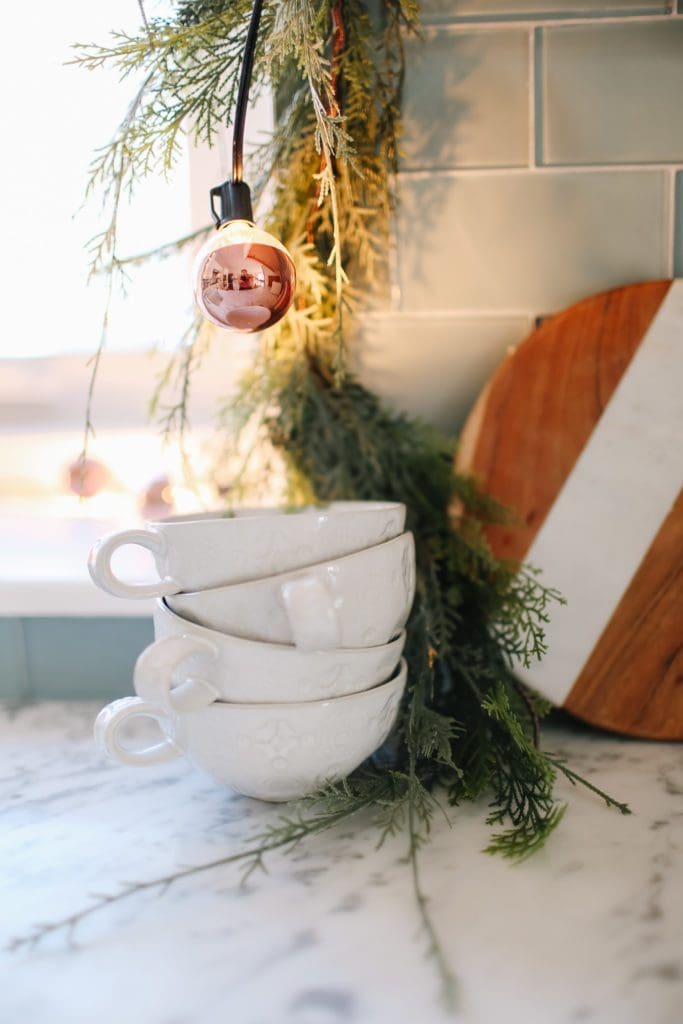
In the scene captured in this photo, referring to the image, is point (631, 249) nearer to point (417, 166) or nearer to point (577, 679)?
point (417, 166)

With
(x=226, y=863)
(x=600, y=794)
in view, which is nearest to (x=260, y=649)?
(x=226, y=863)

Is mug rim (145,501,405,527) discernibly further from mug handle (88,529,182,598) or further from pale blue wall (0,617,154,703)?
pale blue wall (0,617,154,703)

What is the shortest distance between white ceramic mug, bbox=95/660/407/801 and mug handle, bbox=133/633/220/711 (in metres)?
0.01

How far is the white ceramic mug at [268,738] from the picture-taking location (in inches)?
19.1

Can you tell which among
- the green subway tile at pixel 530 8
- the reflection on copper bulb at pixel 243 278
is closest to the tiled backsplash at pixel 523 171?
the green subway tile at pixel 530 8

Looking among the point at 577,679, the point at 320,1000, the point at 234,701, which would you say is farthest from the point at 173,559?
the point at 577,679

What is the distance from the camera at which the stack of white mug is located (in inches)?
19.0

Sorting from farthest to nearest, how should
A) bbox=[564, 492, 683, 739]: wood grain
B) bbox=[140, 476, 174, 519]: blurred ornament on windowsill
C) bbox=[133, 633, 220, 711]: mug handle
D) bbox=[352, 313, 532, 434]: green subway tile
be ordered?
bbox=[140, 476, 174, 519]: blurred ornament on windowsill → bbox=[352, 313, 532, 434]: green subway tile → bbox=[564, 492, 683, 739]: wood grain → bbox=[133, 633, 220, 711]: mug handle

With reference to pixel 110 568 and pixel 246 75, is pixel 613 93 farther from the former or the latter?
pixel 110 568

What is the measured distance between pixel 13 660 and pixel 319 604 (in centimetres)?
48

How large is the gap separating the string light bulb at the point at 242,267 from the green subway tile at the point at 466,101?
10.7 inches

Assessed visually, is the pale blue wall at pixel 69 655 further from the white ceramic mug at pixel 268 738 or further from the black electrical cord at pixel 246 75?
the black electrical cord at pixel 246 75

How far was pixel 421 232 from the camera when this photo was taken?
76cm

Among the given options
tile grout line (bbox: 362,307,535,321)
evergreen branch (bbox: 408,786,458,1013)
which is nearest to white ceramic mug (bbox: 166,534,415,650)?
evergreen branch (bbox: 408,786,458,1013)
